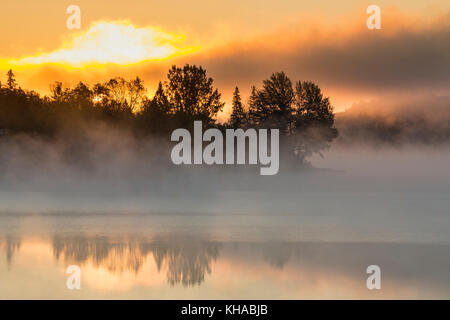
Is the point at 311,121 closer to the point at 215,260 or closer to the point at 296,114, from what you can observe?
the point at 296,114

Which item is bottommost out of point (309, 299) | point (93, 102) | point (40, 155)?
point (309, 299)

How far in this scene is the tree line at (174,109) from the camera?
88.6m

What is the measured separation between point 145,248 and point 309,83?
87.9m

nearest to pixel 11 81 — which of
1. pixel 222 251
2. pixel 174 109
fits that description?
pixel 174 109

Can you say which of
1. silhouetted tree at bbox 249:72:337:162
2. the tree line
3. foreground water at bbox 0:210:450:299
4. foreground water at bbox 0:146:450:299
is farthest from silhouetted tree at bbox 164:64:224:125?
foreground water at bbox 0:210:450:299

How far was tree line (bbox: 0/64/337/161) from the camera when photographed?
88.6 meters

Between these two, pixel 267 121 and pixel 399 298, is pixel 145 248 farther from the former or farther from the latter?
pixel 267 121

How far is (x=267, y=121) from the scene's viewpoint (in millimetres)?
109312

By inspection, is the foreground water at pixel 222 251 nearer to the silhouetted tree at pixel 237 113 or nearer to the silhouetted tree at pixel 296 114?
the silhouetted tree at pixel 296 114

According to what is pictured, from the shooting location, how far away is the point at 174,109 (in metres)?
99.3

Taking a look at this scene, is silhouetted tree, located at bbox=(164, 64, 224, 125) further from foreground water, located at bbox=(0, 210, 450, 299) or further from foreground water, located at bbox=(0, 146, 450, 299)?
foreground water, located at bbox=(0, 210, 450, 299)

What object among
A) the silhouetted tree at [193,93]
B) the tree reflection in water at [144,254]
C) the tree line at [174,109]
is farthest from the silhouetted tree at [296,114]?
the tree reflection in water at [144,254]

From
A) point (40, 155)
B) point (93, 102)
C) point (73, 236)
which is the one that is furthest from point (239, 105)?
point (73, 236)

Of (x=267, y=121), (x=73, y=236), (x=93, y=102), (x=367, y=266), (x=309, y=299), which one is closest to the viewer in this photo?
(x=309, y=299)
